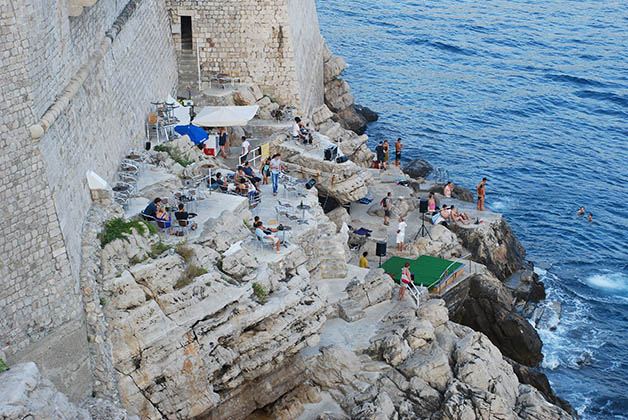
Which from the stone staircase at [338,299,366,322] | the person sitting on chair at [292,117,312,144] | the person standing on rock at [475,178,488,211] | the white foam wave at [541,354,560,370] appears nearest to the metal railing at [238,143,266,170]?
the person sitting on chair at [292,117,312,144]

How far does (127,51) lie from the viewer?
28031mm

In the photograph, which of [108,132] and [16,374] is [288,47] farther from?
[16,374]

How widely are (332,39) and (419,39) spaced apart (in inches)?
291

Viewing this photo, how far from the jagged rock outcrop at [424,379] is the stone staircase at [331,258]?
3050 mm

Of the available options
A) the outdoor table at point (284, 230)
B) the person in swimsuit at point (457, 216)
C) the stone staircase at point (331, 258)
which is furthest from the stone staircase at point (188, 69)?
the outdoor table at point (284, 230)

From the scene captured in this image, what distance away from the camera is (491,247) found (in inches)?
1366

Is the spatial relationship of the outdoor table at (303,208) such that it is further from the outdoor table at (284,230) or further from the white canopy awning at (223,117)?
the white canopy awning at (223,117)

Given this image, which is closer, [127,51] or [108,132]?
[108,132]

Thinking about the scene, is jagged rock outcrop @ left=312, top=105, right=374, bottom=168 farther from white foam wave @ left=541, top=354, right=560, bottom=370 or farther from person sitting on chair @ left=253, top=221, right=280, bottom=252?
person sitting on chair @ left=253, top=221, right=280, bottom=252

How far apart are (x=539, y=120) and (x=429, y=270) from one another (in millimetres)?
28299

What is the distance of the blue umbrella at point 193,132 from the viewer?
1199 inches

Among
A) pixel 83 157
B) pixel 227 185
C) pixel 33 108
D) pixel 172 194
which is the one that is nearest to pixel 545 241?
pixel 227 185

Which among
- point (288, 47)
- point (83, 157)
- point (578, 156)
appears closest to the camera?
point (83, 157)

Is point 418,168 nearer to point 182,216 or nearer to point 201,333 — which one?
point 182,216
